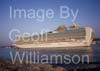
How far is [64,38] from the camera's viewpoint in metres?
3.17

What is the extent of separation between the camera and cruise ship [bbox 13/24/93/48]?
3152 mm

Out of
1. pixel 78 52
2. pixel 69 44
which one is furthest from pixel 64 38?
pixel 78 52

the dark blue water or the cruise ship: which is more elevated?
the cruise ship

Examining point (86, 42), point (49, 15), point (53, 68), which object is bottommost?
point (53, 68)

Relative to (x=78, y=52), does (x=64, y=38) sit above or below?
above

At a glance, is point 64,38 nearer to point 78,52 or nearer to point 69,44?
point 69,44

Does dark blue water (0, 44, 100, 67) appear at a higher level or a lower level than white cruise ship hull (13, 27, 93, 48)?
lower

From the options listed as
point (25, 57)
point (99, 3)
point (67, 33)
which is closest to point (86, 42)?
point (67, 33)

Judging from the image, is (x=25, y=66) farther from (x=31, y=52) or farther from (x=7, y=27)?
(x=7, y=27)

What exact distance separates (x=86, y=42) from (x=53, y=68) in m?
0.46

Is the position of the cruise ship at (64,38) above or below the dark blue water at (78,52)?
above

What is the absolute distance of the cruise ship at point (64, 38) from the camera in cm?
315

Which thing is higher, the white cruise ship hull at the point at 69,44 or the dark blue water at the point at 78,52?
the white cruise ship hull at the point at 69,44

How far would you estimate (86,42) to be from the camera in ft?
10.4
